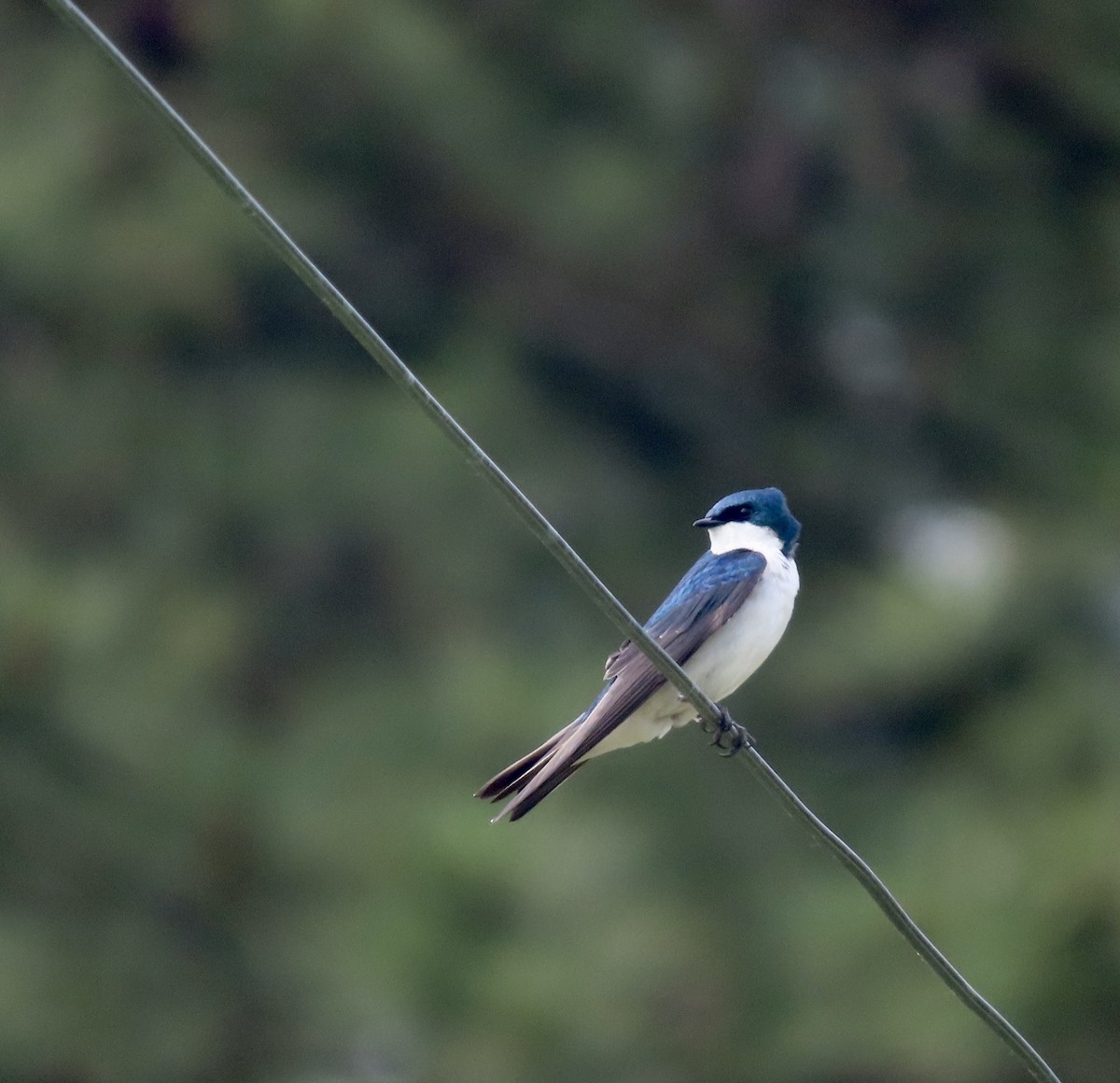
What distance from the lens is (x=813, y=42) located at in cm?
1023

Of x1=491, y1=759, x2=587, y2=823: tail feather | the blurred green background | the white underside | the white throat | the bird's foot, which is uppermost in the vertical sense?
the blurred green background

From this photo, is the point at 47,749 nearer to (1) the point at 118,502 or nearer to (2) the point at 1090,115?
(1) the point at 118,502

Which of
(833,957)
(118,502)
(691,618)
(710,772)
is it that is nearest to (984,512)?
(710,772)

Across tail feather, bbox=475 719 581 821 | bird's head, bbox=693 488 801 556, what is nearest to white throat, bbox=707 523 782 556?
bird's head, bbox=693 488 801 556

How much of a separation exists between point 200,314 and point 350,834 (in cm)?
247

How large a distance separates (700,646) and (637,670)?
252 millimetres

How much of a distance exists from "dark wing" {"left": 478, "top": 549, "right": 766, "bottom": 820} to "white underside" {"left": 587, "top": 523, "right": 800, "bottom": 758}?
0.02 meters

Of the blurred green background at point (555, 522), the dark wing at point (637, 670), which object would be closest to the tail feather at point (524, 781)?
the dark wing at point (637, 670)

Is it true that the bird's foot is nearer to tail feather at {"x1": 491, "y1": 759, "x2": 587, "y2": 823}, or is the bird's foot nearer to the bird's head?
tail feather at {"x1": 491, "y1": 759, "x2": 587, "y2": 823}

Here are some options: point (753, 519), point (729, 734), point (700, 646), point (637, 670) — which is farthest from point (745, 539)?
point (729, 734)

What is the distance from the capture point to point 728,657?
378cm

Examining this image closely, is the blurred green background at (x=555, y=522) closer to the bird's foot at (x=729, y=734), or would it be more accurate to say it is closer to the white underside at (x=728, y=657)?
the white underside at (x=728, y=657)

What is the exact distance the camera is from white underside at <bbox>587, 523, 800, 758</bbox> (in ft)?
12.0

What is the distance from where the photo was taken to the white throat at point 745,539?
4113mm
